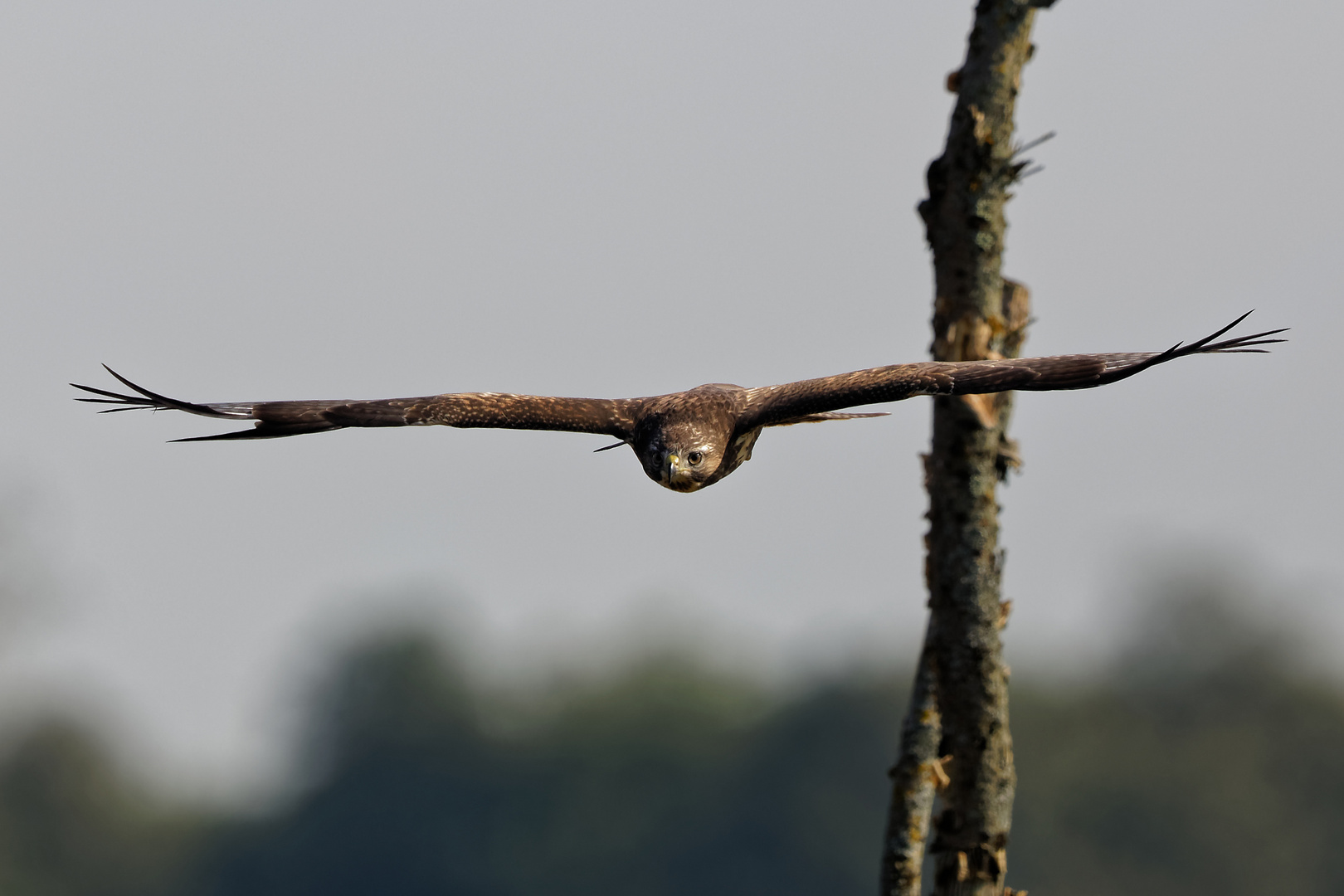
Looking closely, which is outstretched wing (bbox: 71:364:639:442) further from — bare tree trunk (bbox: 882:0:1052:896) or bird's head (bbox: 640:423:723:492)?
bare tree trunk (bbox: 882:0:1052:896)

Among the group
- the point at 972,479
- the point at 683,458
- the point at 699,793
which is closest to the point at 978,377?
the point at 683,458

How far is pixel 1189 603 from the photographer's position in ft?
230

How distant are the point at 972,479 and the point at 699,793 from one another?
180ft

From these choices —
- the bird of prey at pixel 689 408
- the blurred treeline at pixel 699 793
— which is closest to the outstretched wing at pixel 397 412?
the bird of prey at pixel 689 408

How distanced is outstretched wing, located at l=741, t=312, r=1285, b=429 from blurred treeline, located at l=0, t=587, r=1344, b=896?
4848cm

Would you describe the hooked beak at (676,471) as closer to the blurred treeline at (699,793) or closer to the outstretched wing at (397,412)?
the outstretched wing at (397,412)

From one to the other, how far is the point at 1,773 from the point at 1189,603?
172 ft

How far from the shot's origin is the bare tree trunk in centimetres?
1230

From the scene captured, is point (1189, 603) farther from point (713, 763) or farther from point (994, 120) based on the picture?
point (994, 120)

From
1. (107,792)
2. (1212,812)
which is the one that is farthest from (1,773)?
(1212,812)

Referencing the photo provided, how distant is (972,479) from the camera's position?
40.3 ft

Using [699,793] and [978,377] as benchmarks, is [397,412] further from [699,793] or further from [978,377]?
[699,793]

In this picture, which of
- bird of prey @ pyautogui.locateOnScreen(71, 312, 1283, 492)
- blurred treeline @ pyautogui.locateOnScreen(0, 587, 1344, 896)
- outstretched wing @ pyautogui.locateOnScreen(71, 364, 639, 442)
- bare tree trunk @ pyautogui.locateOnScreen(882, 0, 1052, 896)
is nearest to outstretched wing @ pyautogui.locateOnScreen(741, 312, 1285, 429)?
bird of prey @ pyautogui.locateOnScreen(71, 312, 1283, 492)

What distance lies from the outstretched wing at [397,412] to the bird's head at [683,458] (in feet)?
2.07
